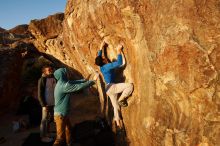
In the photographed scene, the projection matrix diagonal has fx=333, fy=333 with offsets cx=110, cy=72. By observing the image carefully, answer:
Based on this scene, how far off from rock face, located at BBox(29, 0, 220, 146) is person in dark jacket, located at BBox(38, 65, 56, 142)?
2.32m

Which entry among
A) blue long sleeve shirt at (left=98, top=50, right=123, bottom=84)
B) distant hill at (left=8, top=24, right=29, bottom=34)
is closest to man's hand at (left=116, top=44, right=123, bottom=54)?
blue long sleeve shirt at (left=98, top=50, right=123, bottom=84)

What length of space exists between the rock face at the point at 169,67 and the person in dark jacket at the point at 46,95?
7.61 feet

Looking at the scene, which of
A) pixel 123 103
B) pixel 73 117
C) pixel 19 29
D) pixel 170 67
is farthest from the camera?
pixel 19 29

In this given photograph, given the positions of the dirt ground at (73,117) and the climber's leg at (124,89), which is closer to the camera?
the climber's leg at (124,89)

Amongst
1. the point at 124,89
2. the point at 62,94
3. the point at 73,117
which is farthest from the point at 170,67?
the point at 73,117

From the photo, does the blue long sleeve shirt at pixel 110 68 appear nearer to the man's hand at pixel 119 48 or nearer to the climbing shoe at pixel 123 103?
the man's hand at pixel 119 48

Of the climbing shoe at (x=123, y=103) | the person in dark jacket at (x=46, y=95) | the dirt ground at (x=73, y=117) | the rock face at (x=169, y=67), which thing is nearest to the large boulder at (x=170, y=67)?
the rock face at (x=169, y=67)

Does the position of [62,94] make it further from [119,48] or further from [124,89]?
[119,48]

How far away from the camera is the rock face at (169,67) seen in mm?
5566

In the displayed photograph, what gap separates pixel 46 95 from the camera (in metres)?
9.23

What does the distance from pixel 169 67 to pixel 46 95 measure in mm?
4406

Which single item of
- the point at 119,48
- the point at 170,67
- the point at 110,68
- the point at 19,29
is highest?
the point at 19,29

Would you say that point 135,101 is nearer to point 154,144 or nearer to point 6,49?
point 154,144

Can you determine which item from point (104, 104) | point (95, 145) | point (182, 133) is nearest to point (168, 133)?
point (182, 133)
